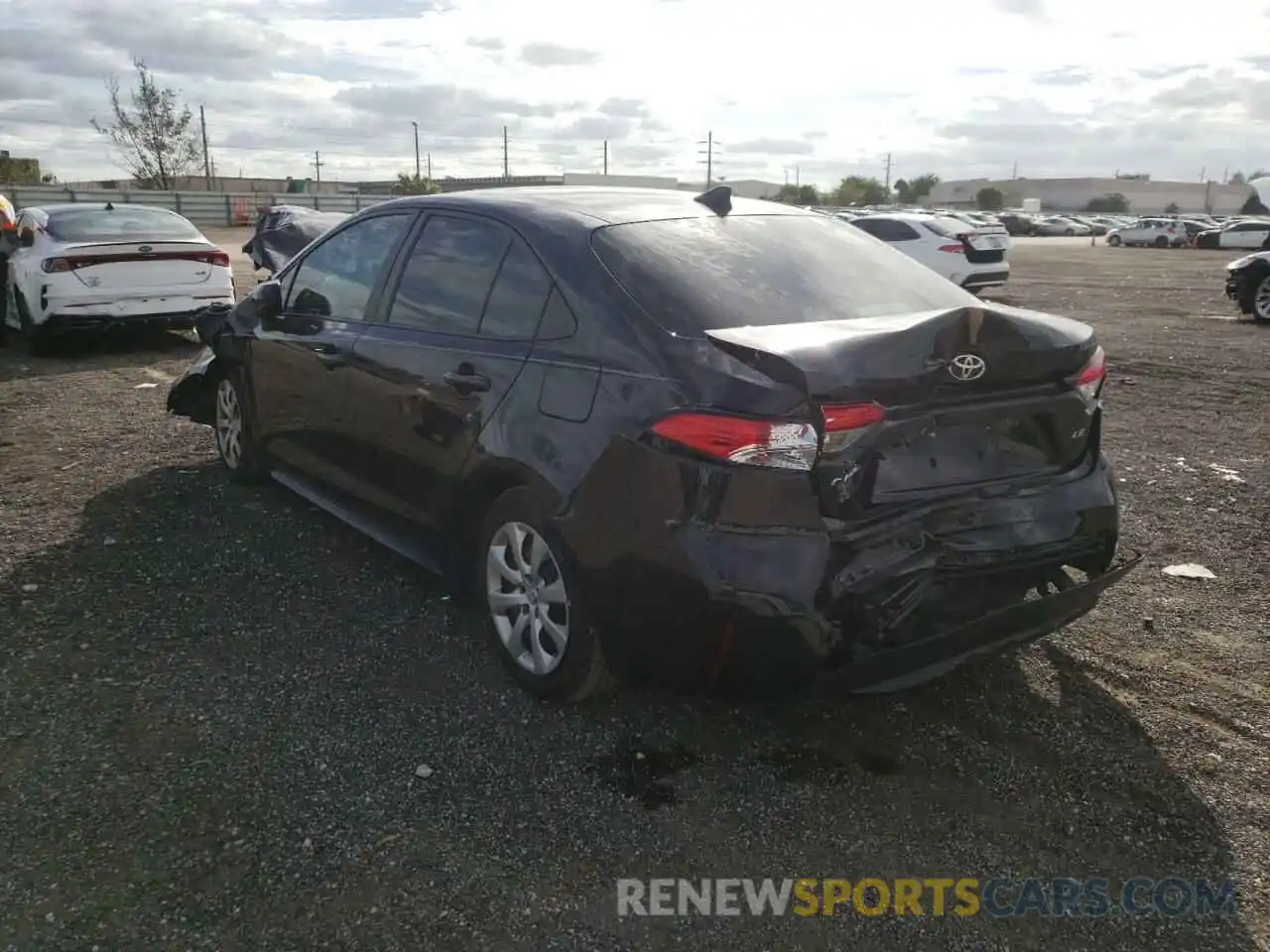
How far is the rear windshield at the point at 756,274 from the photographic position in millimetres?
3121

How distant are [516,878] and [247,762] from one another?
3.34 feet

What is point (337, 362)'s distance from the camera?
14.3 feet

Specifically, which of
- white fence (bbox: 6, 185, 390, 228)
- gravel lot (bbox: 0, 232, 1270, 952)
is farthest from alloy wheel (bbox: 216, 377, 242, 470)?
white fence (bbox: 6, 185, 390, 228)

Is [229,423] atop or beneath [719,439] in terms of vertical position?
beneath

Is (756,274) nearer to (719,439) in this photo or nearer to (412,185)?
(719,439)

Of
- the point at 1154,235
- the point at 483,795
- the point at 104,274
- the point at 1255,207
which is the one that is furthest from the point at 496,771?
the point at 1255,207

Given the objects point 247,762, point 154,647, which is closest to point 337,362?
point 154,647

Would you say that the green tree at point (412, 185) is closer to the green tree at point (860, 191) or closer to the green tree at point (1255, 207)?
the green tree at point (860, 191)

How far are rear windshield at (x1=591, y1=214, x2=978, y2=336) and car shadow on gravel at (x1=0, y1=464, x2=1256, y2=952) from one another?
1175 millimetres

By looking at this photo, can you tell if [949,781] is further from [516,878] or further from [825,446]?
[516,878]

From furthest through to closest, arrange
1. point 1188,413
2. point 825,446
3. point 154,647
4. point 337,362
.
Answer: point 1188,413, point 337,362, point 154,647, point 825,446

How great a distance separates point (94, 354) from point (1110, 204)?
377ft

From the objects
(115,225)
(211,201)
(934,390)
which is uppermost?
(211,201)

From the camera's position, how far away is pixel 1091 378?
3344 millimetres
